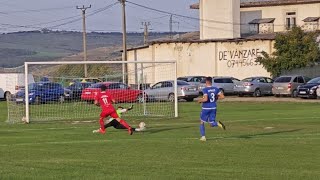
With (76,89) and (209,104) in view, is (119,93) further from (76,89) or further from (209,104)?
(209,104)

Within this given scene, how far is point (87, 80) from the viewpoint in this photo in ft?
135

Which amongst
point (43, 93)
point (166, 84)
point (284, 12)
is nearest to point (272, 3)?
point (284, 12)

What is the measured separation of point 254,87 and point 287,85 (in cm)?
337

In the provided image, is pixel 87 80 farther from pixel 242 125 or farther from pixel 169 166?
pixel 169 166

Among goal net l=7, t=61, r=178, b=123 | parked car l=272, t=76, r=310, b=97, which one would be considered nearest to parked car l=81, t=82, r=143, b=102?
goal net l=7, t=61, r=178, b=123

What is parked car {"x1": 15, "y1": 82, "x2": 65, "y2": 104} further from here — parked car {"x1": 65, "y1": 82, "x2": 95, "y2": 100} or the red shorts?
the red shorts

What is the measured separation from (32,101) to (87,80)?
4161 millimetres

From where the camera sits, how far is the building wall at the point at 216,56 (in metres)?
71.4

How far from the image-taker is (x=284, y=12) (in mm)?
84062

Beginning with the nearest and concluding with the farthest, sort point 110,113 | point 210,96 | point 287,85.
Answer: point 210,96 → point 110,113 → point 287,85

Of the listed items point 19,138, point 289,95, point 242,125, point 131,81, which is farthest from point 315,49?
point 19,138

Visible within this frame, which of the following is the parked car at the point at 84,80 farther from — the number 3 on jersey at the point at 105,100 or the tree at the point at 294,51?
the tree at the point at 294,51

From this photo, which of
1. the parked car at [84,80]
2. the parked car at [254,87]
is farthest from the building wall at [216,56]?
the parked car at [84,80]

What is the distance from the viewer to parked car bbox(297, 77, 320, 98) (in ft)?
169
